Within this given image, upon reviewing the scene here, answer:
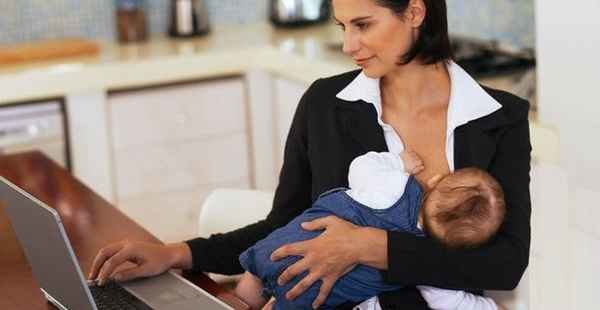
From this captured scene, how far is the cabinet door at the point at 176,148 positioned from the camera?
400 centimetres

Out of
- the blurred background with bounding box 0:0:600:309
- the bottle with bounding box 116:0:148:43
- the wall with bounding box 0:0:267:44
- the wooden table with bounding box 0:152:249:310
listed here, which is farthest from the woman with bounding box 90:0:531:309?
the wall with bounding box 0:0:267:44

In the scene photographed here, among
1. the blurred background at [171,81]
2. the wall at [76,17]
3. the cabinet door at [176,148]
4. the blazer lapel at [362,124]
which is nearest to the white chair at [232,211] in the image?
the blazer lapel at [362,124]

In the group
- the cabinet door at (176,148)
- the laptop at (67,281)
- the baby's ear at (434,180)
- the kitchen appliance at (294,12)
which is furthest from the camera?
the kitchen appliance at (294,12)

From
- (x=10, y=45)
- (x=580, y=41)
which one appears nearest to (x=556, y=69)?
(x=580, y=41)

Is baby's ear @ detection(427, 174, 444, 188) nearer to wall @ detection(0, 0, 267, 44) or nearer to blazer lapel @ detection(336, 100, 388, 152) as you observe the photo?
blazer lapel @ detection(336, 100, 388, 152)

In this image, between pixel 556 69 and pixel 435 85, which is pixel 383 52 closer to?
pixel 435 85

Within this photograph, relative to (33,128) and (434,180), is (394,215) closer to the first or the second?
(434,180)

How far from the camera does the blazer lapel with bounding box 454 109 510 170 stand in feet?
6.86

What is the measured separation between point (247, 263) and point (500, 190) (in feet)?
1.54

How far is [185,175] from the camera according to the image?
4.13 meters

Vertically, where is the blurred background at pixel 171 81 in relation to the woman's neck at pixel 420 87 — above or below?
below

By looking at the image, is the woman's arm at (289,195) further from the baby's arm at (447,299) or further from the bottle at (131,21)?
the bottle at (131,21)

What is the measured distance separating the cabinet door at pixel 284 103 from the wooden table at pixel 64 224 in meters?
1.17

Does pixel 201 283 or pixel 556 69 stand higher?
pixel 556 69
